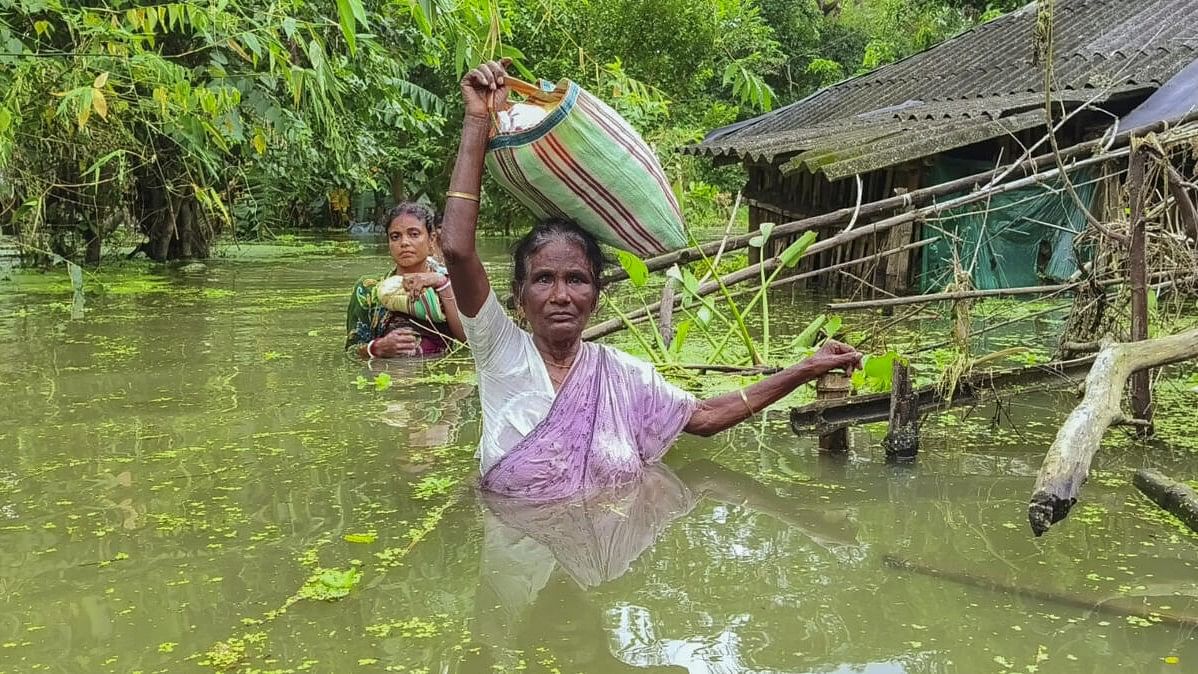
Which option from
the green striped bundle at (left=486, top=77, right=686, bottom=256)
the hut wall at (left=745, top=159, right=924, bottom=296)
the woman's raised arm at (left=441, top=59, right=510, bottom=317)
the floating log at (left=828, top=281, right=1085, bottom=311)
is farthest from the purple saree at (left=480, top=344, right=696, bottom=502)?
the hut wall at (left=745, top=159, right=924, bottom=296)

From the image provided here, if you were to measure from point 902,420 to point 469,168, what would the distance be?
5.68 feet

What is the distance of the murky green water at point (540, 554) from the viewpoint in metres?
2.19

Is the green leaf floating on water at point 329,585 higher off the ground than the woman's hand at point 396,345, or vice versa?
the woman's hand at point 396,345

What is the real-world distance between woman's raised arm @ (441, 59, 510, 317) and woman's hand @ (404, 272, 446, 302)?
2.69 metres

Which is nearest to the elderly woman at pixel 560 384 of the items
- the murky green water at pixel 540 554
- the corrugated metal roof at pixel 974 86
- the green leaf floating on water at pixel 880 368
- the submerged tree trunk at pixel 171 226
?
the murky green water at pixel 540 554

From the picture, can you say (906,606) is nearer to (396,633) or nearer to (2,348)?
(396,633)

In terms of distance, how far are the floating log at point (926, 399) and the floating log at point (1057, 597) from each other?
0.90 metres

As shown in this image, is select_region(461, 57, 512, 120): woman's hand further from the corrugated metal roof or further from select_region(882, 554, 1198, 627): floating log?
the corrugated metal roof

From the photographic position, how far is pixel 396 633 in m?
2.27

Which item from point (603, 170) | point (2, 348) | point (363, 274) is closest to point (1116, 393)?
point (603, 170)

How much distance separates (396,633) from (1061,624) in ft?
4.60

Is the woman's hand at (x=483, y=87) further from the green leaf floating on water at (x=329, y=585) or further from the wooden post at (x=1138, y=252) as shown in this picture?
the wooden post at (x=1138, y=252)

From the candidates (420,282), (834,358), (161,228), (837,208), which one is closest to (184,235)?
(161,228)

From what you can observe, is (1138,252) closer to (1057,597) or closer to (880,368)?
(880,368)
